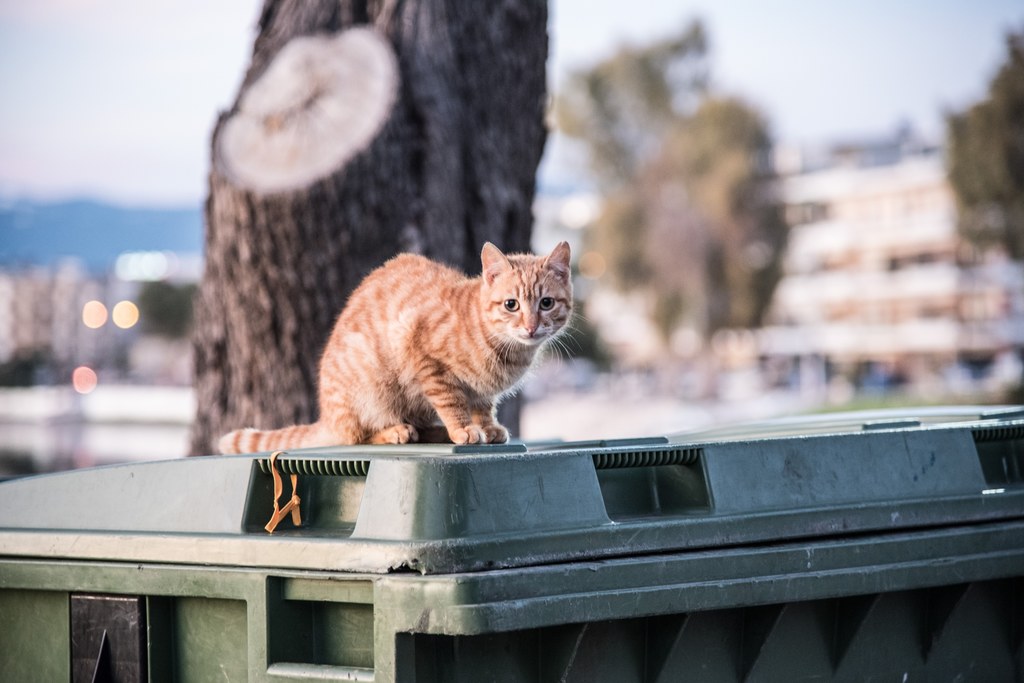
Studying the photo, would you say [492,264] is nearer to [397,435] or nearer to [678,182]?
[397,435]

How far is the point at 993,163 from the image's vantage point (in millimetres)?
26969

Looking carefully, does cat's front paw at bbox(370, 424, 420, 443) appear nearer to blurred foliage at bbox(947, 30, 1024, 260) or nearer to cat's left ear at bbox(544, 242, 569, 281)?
cat's left ear at bbox(544, 242, 569, 281)

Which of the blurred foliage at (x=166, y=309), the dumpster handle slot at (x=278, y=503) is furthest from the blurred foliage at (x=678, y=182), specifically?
the dumpster handle slot at (x=278, y=503)

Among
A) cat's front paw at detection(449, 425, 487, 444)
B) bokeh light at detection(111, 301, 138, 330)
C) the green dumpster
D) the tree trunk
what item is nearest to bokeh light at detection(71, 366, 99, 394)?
bokeh light at detection(111, 301, 138, 330)

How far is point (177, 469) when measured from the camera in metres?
2.98

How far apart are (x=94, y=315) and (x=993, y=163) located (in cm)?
7149

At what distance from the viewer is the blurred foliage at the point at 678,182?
4500 cm

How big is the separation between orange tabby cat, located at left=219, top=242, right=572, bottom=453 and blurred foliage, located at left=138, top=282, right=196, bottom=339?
210 ft

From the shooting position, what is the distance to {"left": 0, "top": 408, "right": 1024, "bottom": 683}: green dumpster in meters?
2.61

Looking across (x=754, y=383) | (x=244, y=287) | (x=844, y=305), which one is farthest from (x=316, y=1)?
(x=844, y=305)

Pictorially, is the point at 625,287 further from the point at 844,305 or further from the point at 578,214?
the point at 844,305

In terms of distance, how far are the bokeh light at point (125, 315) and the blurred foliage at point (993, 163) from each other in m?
53.2

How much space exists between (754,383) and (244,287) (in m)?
56.3

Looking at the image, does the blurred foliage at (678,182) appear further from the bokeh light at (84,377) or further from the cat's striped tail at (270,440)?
the cat's striped tail at (270,440)
